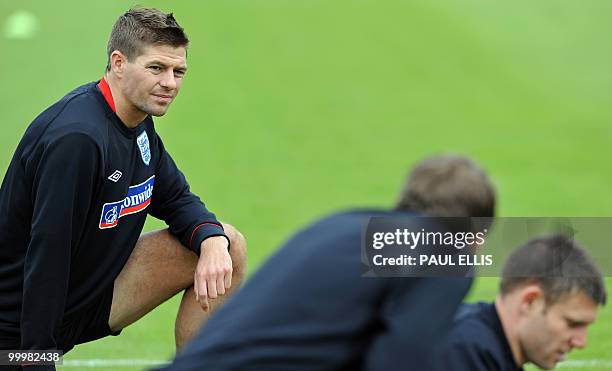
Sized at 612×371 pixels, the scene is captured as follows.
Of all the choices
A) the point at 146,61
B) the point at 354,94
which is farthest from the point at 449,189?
the point at 354,94

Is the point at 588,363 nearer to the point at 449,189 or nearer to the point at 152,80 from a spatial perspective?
the point at 152,80

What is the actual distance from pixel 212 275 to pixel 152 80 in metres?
0.87

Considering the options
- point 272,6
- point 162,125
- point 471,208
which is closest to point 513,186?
point 162,125

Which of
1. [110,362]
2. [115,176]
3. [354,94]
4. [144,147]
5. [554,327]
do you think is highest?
[554,327]

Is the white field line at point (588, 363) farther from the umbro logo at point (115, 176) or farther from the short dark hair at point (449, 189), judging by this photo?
the short dark hair at point (449, 189)

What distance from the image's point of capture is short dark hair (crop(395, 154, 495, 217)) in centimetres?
315

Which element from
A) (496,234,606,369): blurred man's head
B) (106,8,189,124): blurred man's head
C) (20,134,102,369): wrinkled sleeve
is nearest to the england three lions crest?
(106,8,189,124): blurred man's head

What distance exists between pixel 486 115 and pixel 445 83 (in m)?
0.91

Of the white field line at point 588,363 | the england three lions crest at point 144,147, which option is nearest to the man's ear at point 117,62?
the england three lions crest at point 144,147

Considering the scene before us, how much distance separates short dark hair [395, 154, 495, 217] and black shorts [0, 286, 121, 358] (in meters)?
2.02

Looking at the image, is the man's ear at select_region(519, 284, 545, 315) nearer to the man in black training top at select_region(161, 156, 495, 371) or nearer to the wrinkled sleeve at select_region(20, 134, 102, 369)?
the man in black training top at select_region(161, 156, 495, 371)

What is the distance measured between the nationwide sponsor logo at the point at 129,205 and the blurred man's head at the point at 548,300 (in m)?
1.86

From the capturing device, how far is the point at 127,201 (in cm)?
464

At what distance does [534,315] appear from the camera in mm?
3283
